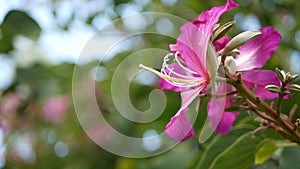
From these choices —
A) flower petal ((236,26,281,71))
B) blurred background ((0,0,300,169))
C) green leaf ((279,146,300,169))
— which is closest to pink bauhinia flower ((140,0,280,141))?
flower petal ((236,26,281,71))

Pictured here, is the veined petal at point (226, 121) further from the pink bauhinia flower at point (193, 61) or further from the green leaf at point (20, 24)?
the green leaf at point (20, 24)

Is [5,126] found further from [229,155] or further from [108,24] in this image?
[229,155]

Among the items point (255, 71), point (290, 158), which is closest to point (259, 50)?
point (255, 71)

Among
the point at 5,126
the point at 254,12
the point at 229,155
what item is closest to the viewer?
the point at 229,155

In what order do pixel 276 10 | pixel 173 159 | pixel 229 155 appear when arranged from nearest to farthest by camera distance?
pixel 229 155 < pixel 173 159 < pixel 276 10

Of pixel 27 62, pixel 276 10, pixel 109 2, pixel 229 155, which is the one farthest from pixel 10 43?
pixel 229 155
